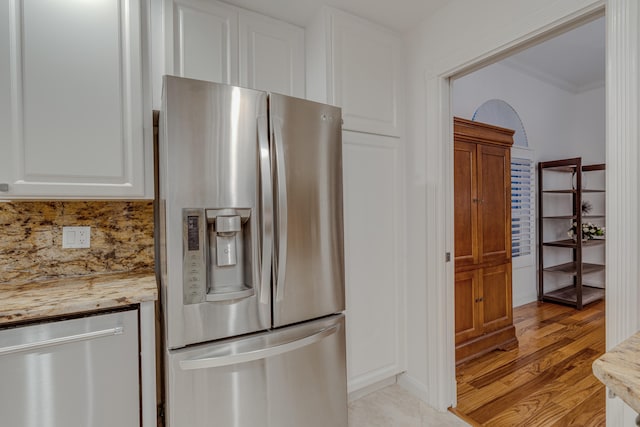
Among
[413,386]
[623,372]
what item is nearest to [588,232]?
[413,386]

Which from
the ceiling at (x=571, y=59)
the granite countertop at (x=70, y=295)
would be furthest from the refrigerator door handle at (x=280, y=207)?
the ceiling at (x=571, y=59)

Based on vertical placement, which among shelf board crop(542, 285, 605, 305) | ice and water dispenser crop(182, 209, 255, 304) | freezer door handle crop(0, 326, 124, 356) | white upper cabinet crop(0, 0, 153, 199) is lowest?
Answer: shelf board crop(542, 285, 605, 305)

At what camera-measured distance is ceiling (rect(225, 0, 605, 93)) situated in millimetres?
1926

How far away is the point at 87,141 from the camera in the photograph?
1.44 metres

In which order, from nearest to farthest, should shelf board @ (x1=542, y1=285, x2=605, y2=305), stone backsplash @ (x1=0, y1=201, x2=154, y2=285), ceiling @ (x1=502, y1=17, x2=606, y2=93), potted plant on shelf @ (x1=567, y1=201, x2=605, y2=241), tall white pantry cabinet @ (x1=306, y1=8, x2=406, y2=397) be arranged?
stone backsplash @ (x1=0, y1=201, x2=154, y2=285)
tall white pantry cabinet @ (x1=306, y1=8, x2=406, y2=397)
ceiling @ (x1=502, y1=17, x2=606, y2=93)
shelf board @ (x1=542, y1=285, x2=605, y2=305)
potted plant on shelf @ (x1=567, y1=201, x2=605, y2=241)

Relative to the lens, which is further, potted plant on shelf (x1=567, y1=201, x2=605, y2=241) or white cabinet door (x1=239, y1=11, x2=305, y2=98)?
potted plant on shelf (x1=567, y1=201, x2=605, y2=241)

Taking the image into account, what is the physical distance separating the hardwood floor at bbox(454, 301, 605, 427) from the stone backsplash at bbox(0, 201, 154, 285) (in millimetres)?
2158

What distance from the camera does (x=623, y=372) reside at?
28.1 inches

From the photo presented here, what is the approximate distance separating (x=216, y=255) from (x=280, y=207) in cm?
34

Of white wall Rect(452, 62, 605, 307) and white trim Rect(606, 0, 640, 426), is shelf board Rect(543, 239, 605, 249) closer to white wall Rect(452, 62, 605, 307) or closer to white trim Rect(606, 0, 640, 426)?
white wall Rect(452, 62, 605, 307)

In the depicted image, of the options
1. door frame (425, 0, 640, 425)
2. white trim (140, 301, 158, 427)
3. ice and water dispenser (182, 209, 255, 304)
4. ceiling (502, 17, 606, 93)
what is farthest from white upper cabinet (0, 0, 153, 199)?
ceiling (502, 17, 606, 93)

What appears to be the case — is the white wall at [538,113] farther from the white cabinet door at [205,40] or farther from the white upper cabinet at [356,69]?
the white cabinet door at [205,40]

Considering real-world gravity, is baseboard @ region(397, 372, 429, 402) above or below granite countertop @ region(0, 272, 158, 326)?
below

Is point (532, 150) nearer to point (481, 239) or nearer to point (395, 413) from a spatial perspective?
point (481, 239)
